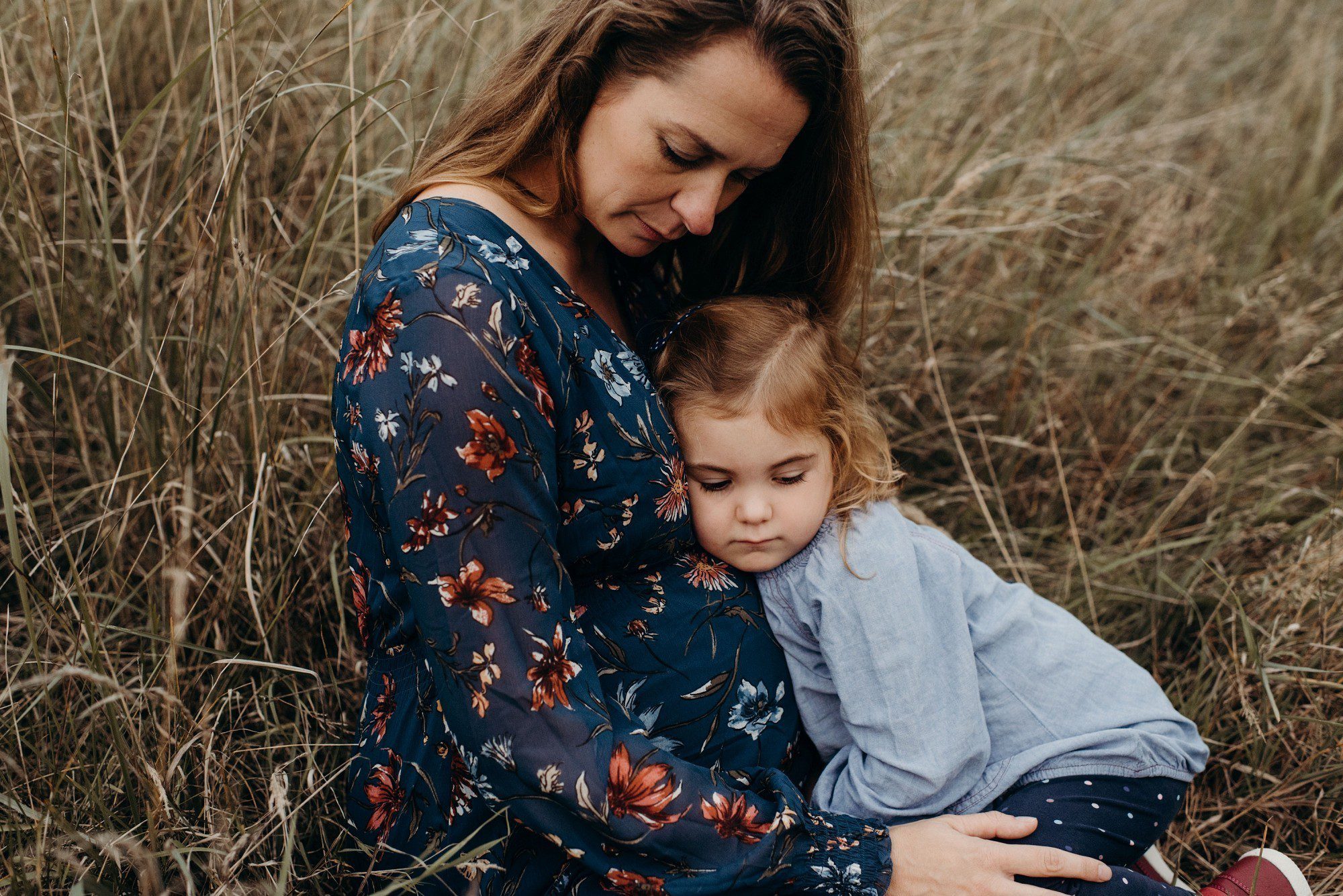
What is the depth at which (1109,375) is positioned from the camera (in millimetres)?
3018

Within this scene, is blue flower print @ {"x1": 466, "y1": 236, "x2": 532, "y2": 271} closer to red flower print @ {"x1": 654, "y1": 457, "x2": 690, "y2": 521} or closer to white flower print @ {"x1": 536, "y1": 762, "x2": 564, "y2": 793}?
red flower print @ {"x1": 654, "y1": 457, "x2": 690, "y2": 521}

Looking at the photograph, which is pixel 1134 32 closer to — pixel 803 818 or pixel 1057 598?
pixel 1057 598

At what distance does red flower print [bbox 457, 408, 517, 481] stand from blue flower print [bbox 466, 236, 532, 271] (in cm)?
25

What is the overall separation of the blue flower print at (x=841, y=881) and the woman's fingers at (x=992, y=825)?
20 cm

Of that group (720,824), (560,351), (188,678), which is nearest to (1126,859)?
(720,824)

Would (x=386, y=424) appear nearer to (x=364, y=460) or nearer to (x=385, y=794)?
(x=364, y=460)

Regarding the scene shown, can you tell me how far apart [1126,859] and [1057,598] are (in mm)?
847

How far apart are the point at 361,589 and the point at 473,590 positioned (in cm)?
43

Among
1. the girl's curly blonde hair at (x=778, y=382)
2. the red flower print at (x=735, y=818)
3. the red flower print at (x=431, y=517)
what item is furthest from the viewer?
the girl's curly blonde hair at (x=778, y=382)

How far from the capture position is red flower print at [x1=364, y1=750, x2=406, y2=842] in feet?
5.12

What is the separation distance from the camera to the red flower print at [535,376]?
1.32 meters

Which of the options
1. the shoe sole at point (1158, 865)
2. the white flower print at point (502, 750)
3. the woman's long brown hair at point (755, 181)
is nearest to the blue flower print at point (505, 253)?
the woman's long brown hair at point (755, 181)

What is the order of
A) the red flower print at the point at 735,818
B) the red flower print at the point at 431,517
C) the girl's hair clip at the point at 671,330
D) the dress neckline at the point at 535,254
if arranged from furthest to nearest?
the girl's hair clip at the point at 671,330
the dress neckline at the point at 535,254
the red flower print at the point at 735,818
the red flower print at the point at 431,517

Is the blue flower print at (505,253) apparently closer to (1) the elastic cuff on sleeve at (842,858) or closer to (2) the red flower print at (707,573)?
(2) the red flower print at (707,573)
